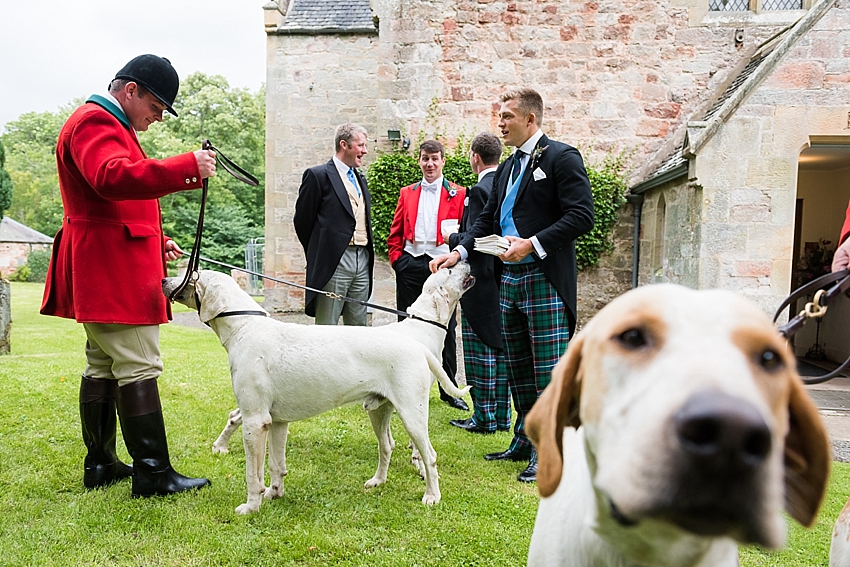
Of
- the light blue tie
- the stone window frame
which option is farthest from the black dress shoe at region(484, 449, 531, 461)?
the stone window frame

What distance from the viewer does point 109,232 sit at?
322 centimetres

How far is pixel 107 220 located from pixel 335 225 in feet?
8.02

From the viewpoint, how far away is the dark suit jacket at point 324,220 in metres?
5.46

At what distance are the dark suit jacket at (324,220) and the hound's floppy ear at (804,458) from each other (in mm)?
4667

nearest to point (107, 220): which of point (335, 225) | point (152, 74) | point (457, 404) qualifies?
point (152, 74)

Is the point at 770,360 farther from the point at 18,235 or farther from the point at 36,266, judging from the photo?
the point at 18,235

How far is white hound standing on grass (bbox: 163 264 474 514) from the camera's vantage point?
10.9 ft

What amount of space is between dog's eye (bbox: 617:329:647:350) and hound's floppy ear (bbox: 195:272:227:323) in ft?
9.63

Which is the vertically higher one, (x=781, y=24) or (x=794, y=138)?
(x=781, y=24)

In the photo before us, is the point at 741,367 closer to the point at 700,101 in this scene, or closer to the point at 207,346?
the point at 207,346

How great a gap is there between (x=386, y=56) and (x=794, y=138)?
6742 mm

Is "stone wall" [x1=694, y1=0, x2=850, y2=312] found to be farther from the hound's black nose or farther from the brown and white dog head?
the hound's black nose

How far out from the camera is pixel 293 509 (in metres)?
3.42

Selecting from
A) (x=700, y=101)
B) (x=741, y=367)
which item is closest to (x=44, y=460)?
(x=741, y=367)
